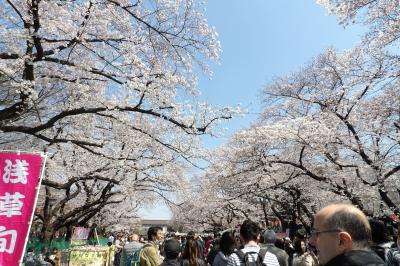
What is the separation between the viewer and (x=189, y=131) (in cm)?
799

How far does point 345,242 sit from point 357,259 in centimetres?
15

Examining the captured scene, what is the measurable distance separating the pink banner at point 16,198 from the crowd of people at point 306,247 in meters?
1.47

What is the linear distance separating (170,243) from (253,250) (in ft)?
2.87

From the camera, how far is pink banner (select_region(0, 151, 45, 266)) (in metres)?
3.80

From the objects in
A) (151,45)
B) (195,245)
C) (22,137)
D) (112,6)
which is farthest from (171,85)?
(22,137)

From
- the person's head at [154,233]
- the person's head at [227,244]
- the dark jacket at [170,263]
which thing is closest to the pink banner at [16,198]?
the dark jacket at [170,263]

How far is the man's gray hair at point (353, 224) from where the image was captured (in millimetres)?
1824

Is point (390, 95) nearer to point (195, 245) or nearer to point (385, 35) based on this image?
Answer: point (385, 35)

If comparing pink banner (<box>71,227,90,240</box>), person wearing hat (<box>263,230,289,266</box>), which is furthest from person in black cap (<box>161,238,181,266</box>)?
pink banner (<box>71,227,90,240</box>)

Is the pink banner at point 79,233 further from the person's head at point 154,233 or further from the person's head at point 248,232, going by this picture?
the person's head at point 248,232

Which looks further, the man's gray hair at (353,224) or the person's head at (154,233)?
the person's head at (154,233)

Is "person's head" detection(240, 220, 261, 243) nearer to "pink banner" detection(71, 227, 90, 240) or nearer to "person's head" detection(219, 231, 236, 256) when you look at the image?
"person's head" detection(219, 231, 236, 256)

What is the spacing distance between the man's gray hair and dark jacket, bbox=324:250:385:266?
85 mm

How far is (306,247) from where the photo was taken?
20.4ft
